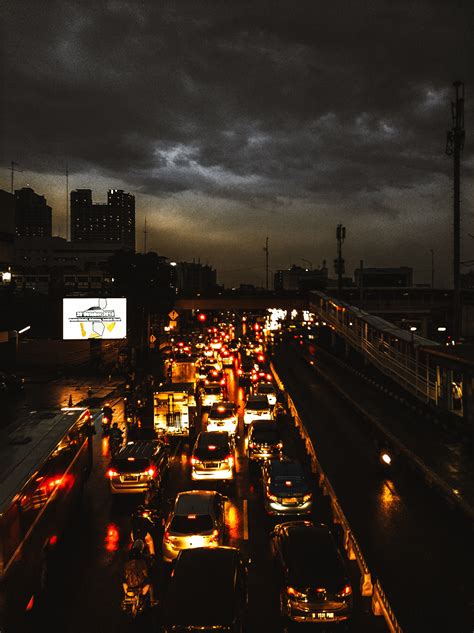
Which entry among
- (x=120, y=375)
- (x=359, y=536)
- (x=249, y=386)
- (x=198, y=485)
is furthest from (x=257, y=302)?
(x=359, y=536)

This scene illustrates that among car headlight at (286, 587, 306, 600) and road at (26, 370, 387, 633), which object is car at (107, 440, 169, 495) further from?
car headlight at (286, 587, 306, 600)

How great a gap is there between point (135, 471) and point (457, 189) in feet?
67.4

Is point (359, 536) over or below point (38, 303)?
below

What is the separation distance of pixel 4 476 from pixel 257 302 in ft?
177

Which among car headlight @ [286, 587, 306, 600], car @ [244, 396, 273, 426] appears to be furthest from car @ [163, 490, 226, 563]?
car @ [244, 396, 273, 426]

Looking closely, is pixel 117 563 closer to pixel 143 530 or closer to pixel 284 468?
pixel 143 530

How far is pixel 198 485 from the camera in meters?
16.9

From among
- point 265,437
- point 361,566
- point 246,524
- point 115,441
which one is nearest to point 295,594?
point 361,566

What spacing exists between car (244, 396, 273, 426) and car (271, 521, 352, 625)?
15091mm

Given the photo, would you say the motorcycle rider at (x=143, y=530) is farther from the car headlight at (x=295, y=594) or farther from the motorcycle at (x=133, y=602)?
the car headlight at (x=295, y=594)

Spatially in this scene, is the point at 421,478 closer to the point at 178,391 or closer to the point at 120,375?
the point at 178,391

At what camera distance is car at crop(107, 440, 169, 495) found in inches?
601

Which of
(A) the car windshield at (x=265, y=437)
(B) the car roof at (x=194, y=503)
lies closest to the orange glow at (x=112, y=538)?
(B) the car roof at (x=194, y=503)

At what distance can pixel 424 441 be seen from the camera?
1877 cm
